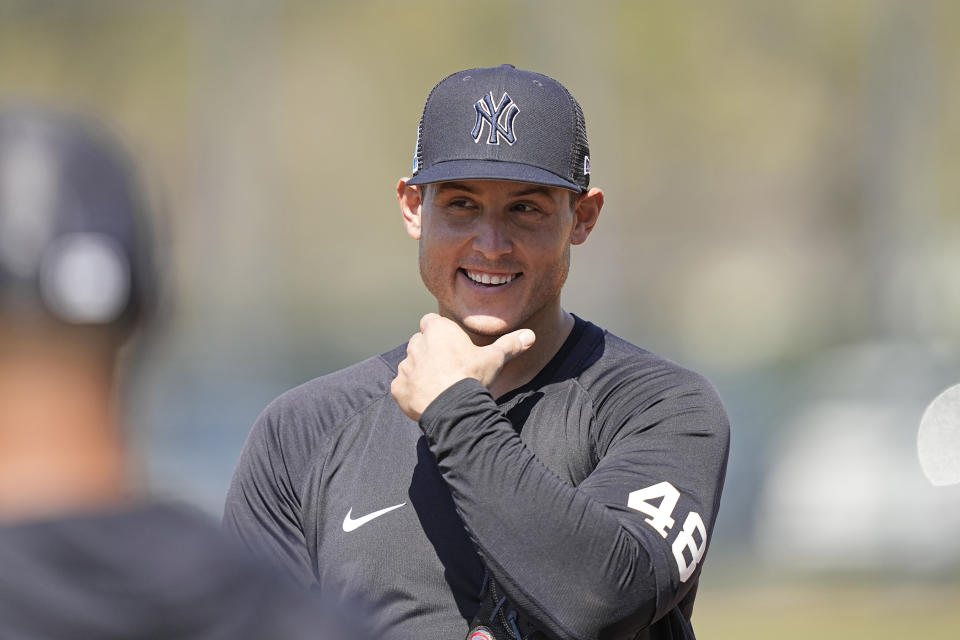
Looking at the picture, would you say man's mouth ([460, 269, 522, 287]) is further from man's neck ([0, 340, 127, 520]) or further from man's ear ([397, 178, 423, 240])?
man's neck ([0, 340, 127, 520])

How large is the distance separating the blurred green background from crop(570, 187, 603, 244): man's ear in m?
1.07

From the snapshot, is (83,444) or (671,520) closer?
(83,444)

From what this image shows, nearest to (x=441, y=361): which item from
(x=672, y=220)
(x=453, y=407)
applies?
(x=453, y=407)

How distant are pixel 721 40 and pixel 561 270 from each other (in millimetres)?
32741

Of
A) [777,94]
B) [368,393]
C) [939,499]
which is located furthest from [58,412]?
[777,94]

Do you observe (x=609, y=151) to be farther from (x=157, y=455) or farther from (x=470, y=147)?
(x=470, y=147)

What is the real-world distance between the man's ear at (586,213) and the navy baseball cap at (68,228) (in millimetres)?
1968

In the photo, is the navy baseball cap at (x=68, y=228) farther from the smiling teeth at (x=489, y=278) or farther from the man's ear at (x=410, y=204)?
the man's ear at (x=410, y=204)

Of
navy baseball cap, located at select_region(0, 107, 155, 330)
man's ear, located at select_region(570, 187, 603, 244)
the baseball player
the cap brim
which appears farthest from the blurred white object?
navy baseball cap, located at select_region(0, 107, 155, 330)

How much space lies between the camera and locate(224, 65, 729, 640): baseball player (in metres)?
2.73

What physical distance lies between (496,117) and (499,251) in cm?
33

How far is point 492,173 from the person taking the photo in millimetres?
3174

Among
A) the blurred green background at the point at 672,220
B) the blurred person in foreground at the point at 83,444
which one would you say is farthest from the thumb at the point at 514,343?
the blurred person in foreground at the point at 83,444

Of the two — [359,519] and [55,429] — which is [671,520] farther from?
[55,429]
